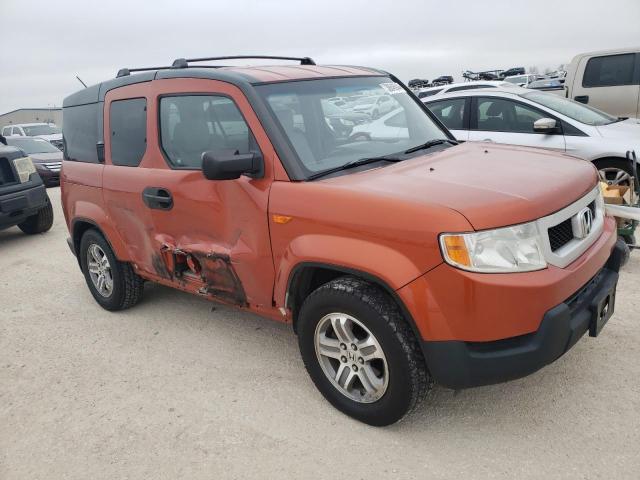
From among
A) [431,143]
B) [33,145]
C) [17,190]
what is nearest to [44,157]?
[33,145]

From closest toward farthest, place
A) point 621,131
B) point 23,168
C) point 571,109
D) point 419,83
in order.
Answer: point 621,131 → point 571,109 → point 23,168 → point 419,83

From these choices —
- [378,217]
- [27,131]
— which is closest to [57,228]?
[378,217]

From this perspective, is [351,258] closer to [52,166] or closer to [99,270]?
[99,270]

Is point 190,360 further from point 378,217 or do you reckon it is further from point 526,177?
point 526,177

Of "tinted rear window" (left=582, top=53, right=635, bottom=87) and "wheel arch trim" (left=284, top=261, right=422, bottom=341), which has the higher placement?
"tinted rear window" (left=582, top=53, right=635, bottom=87)

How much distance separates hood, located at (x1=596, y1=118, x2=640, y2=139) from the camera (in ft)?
20.2

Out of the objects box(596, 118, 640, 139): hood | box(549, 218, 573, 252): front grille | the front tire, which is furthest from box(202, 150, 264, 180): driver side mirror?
box(596, 118, 640, 139): hood

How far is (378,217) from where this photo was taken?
248 cm

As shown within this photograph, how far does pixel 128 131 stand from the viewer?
394 cm

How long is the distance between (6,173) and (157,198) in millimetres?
5059

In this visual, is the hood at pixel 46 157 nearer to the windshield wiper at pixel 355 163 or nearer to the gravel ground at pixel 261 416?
the gravel ground at pixel 261 416

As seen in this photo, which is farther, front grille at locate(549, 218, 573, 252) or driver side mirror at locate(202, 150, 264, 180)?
driver side mirror at locate(202, 150, 264, 180)

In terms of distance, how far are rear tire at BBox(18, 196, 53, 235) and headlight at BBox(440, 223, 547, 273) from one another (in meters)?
7.46

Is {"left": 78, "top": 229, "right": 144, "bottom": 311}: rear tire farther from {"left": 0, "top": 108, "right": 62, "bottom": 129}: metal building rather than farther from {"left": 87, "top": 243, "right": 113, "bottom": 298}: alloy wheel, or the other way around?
{"left": 0, "top": 108, "right": 62, "bottom": 129}: metal building
